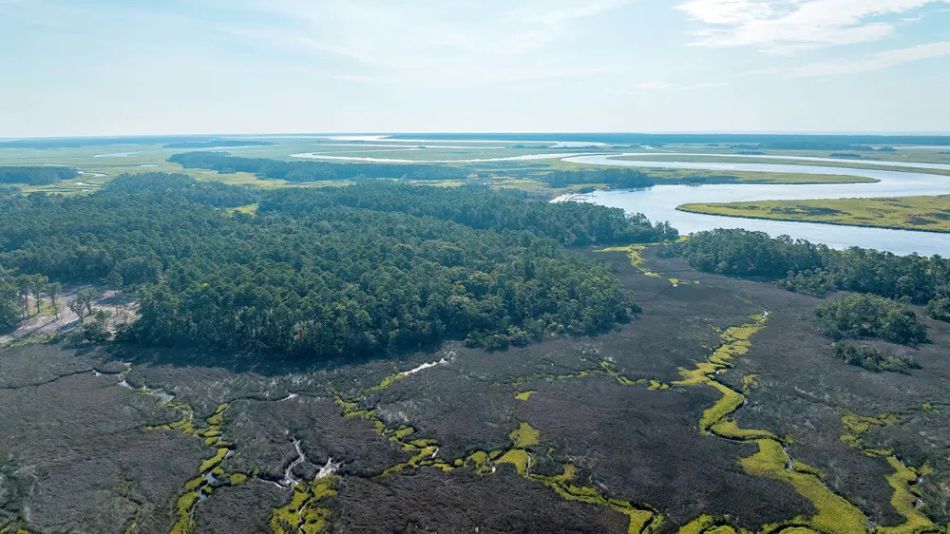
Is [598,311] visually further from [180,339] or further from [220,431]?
[180,339]

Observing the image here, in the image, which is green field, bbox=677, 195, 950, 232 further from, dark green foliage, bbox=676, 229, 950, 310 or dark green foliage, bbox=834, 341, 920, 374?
dark green foliage, bbox=834, 341, 920, 374

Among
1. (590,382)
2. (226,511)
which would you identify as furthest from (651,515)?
(226,511)

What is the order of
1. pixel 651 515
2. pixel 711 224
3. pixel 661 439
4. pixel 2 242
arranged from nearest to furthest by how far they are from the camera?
pixel 651 515 < pixel 661 439 < pixel 2 242 < pixel 711 224

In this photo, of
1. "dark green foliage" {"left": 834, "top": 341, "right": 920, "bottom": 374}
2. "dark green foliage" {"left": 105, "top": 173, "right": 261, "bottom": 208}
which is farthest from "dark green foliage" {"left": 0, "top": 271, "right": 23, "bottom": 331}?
"dark green foliage" {"left": 834, "top": 341, "right": 920, "bottom": 374}

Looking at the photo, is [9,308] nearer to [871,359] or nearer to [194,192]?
[871,359]

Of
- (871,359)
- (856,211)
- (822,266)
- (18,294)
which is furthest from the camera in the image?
(856,211)

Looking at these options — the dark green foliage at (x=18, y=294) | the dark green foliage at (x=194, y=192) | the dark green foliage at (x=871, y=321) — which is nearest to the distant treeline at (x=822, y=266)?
the dark green foliage at (x=871, y=321)

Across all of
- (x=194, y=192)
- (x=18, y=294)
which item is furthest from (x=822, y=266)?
(x=194, y=192)
